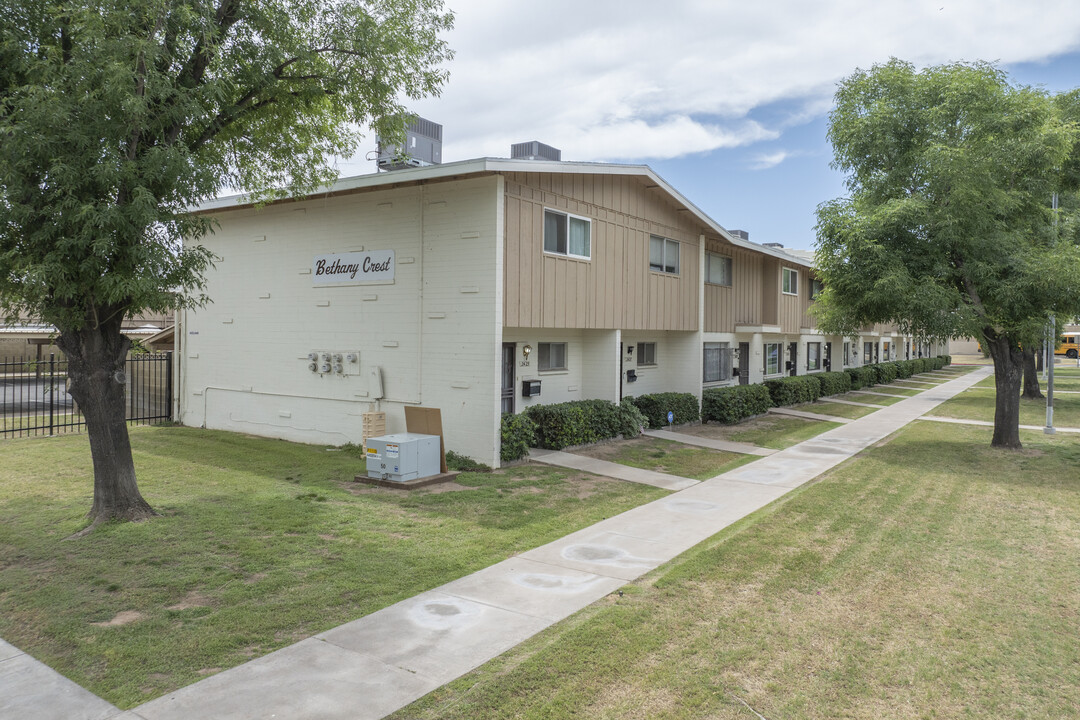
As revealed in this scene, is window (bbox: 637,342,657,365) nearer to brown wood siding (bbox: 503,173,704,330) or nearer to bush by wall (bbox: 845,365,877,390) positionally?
brown wood siding (bbox: 503,173,704,330)

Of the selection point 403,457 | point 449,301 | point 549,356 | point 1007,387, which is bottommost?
point 403,457

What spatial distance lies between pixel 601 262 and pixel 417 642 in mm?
10841

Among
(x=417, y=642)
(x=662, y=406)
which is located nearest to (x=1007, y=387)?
(x=662, y=406)

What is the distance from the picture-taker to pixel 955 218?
45.5ft

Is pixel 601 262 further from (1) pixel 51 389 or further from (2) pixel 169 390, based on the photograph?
(2) pixel 169 390

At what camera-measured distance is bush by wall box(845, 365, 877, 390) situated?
3148cm

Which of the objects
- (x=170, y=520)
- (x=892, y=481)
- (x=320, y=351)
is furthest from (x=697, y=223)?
(x=170, y=520)

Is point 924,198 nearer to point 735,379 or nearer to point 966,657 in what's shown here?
point 735,379

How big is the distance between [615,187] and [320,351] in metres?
7.50

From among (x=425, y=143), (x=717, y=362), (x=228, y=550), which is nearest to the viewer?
(x=228, y=550)

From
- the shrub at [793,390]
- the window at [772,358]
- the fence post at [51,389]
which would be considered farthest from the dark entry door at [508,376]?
the window at [772,358]

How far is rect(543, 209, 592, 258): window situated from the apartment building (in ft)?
0.12

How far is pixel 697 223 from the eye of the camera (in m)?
18.8

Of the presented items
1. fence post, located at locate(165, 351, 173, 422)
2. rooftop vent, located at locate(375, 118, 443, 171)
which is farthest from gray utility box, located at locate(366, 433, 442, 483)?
fence post, located at locate(165, 351, 173, 422)
